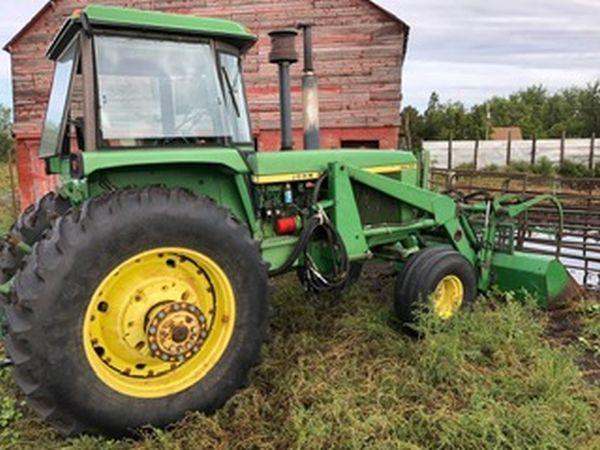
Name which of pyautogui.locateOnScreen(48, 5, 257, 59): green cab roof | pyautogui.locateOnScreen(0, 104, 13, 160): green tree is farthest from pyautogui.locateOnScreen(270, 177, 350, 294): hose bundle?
pyautogui.locateOnScreen(0, 104, 13, 160): green tree

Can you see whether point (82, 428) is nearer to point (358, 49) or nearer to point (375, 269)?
point (375, 269)

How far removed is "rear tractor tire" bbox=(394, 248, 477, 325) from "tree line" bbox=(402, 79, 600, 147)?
31235mm

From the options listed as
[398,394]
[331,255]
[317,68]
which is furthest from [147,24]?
[317,68]

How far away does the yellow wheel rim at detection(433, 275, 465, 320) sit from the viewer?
469cm

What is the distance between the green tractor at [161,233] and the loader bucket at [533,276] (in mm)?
936

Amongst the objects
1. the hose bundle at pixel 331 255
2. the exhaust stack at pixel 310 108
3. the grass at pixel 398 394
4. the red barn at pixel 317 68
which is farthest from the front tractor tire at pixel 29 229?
the red barn at pixel 317 68

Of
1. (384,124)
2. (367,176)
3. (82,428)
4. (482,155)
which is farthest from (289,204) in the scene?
(482,155)

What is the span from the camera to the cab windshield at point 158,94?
3385 millimetres

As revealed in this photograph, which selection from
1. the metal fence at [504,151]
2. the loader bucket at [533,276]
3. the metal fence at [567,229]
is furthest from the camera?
the metal fence at [504,151]

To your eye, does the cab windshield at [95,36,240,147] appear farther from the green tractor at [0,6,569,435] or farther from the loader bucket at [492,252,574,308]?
the loader bucket at [492,252,574,308]

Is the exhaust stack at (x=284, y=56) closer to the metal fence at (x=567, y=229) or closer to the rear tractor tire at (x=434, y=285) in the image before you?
the rear tractor tire at (x=434, y=285)

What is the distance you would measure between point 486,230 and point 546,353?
171cm

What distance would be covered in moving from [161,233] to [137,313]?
0.47 metres

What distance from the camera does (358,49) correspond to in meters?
12.1
